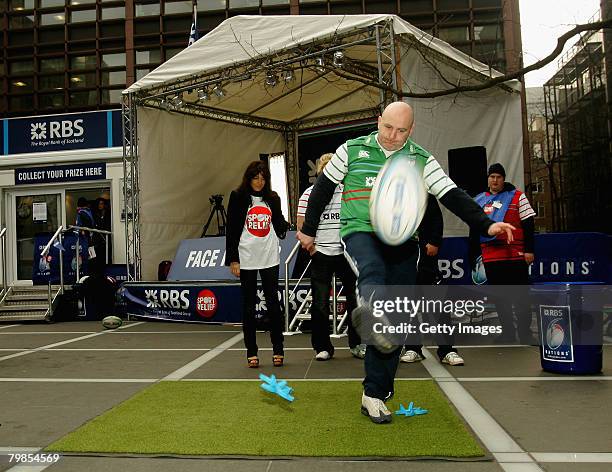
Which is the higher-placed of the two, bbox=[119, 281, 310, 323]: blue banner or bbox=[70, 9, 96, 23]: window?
bbox=[70, 9, 96, 23]: window

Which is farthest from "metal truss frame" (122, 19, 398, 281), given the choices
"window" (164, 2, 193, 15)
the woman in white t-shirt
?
"window" (164, 2, 193, 15)

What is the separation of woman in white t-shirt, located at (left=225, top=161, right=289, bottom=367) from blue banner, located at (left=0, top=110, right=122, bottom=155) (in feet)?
33.0

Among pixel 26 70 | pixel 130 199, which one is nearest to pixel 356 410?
pixel 130 199

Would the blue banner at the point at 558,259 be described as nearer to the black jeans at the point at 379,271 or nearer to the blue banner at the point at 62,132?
the black jeans at the point at 379,271

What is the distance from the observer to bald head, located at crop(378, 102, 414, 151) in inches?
131

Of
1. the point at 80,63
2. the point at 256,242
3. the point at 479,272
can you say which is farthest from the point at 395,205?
the point at 80,63

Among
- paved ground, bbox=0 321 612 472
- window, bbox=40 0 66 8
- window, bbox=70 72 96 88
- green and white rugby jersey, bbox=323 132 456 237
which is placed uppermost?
window, bbox=40 0 66 8

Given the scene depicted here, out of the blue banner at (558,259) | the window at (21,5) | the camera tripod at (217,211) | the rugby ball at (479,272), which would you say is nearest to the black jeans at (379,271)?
the rugby ball at (479,272)

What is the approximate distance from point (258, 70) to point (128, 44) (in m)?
13.3

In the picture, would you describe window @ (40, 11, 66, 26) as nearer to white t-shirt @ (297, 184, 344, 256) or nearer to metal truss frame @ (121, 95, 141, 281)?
metal truss frame @ (121, 95, 141, 281)

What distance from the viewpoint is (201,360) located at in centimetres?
603

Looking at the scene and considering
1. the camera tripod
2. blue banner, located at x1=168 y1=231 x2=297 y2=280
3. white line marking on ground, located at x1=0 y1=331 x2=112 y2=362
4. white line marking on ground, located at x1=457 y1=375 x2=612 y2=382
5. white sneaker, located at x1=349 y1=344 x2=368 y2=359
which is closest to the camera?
white line marking on ground, located at x1=457 y1=375 x2=612 y2=382

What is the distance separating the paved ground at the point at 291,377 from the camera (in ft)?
9.16

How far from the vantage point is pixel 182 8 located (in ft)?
70.4
